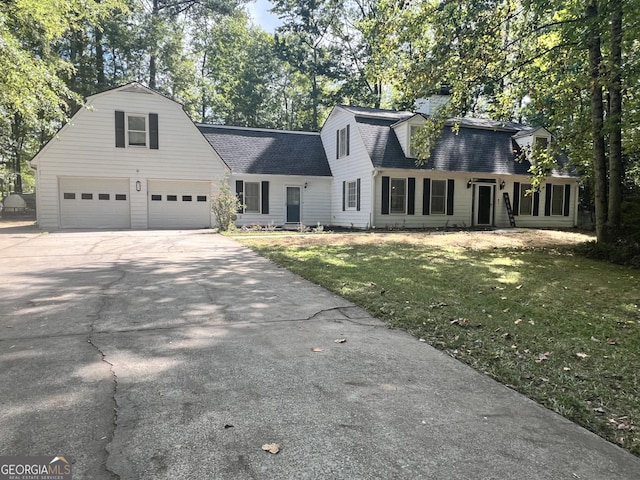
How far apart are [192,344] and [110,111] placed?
16.4 m

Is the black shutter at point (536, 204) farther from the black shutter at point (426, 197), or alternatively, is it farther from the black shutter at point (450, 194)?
the black shutter at point (426, 197)

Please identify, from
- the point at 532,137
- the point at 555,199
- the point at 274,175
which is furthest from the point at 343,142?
the point at 555,199

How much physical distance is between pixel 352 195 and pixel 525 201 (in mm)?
8684

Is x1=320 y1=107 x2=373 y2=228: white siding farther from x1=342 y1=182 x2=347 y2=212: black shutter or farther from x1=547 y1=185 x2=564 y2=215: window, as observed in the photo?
x1=547 y1=185 x2=564 y2=215: window

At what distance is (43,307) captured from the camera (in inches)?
176

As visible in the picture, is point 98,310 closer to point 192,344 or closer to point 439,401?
point 192,344

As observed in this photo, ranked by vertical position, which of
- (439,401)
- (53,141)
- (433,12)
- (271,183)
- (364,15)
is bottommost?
(439,401)

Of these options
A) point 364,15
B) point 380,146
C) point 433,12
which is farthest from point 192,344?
point 364,15

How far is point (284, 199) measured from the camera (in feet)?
63.8

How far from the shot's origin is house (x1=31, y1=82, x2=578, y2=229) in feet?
53.9

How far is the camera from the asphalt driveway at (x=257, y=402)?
1.88 m

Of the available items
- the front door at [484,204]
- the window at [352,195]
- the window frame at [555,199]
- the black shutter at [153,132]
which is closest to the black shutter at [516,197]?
the front door at [484,204]

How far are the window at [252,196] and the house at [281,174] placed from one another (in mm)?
48

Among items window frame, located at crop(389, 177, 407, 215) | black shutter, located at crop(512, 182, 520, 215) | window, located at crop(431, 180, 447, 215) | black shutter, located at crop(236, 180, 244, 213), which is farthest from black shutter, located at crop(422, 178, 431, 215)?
black shutter, located at crop(236, 180, 244, 213)
